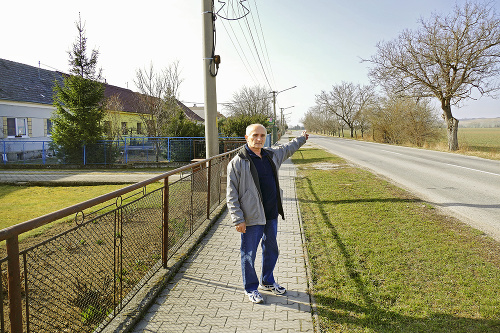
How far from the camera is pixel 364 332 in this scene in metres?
2.87

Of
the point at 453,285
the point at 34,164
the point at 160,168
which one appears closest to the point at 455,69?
the point at 160,168

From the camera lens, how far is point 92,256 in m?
3.58

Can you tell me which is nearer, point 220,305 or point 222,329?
point 222,329

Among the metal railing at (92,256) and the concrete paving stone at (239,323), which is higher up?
the metal railing at (92,256)

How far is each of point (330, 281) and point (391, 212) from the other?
11.2 ft

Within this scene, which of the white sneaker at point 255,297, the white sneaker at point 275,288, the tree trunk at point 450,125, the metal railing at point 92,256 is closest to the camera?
the metal railing at point 92,256

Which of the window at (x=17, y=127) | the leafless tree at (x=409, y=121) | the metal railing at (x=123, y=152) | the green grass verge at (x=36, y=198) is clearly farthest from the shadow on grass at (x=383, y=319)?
the leafless tree at (x=409, y=121)

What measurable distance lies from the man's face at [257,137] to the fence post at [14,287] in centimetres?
208

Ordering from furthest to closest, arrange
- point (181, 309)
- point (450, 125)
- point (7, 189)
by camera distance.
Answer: point (450, 125)
point (7, 189)
point (181, 309)

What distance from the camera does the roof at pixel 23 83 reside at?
23469 millimetres

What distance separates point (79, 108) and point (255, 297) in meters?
18.4

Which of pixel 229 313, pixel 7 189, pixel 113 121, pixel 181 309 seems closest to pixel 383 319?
pixel 229 313

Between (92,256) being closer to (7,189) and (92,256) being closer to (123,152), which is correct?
(7,189)

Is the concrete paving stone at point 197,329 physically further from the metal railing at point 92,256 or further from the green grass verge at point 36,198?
the green grass verge at point 36,198
